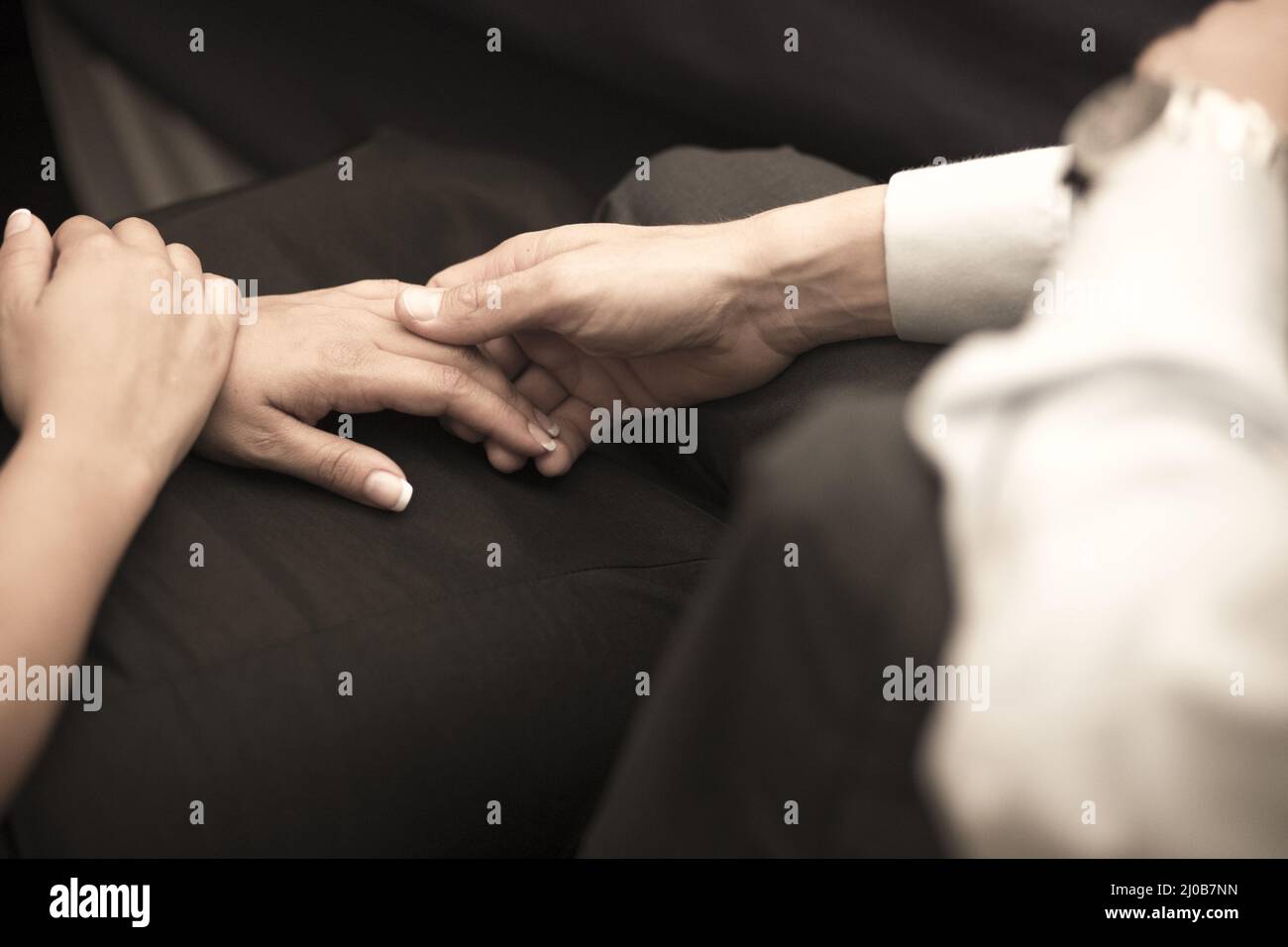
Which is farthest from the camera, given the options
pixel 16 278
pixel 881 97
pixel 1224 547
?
pixel 881 97

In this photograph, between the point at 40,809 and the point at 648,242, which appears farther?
the point at 648,242

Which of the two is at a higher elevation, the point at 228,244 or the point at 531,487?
the point at 228,244

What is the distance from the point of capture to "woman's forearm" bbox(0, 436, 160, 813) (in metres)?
0.55

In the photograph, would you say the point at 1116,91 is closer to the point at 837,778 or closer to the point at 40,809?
the point at 837,778

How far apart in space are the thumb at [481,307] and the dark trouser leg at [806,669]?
399 millimetres

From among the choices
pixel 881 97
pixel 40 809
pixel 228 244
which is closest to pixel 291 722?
pixel 40 809

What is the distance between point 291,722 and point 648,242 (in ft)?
1.27

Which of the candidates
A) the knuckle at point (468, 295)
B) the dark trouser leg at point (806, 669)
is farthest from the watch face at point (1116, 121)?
the knuckle at point (468, 295)

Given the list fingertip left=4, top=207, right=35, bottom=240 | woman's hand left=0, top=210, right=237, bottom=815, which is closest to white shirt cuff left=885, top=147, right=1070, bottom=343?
woman's hand left=0, top=210, right=237, bottom=815

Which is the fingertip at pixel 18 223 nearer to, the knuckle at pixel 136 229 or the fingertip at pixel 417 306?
the knuckle at pixel 136 229

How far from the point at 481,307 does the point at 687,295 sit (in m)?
0.14

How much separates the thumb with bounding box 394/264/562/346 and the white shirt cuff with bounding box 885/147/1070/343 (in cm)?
23

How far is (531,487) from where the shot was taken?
77 centimetres

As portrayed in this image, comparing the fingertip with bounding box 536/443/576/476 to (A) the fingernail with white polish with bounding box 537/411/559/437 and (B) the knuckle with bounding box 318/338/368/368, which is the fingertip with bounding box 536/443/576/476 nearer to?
(A) the fingernail with white polish with bounding box 537/411/559/437
